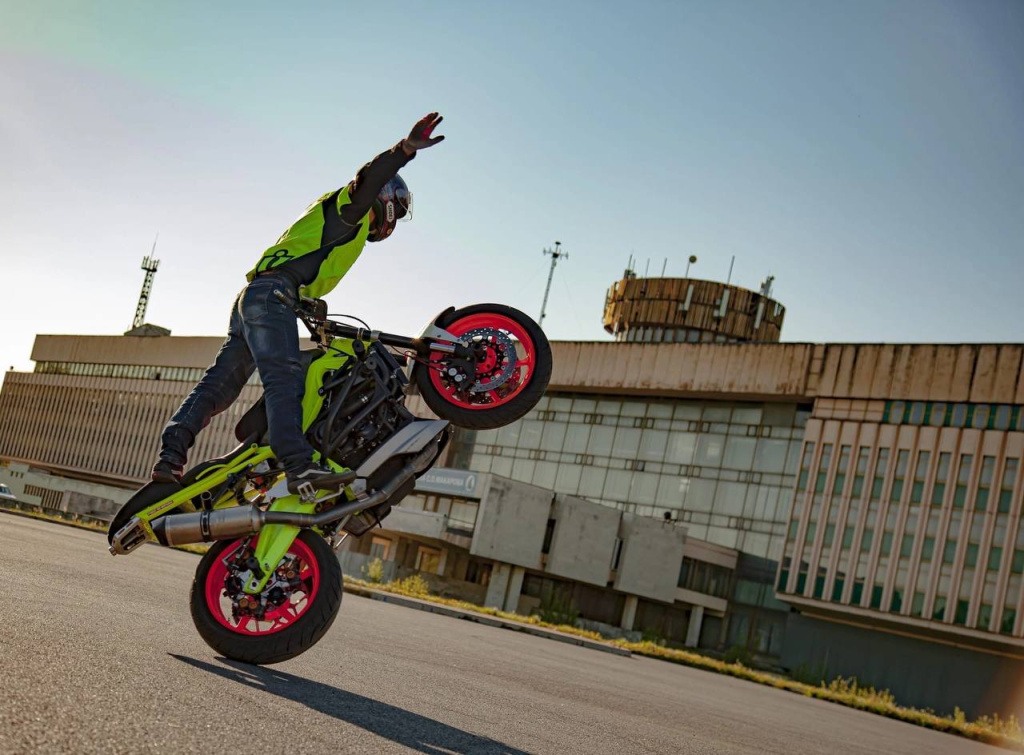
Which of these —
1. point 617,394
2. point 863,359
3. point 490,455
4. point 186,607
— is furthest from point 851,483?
point 186,607

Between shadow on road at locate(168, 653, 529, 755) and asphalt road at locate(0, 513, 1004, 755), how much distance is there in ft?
0.05

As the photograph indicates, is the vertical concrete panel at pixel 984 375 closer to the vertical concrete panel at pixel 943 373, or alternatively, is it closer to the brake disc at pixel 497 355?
the vertical concrete panel at pixel 943 373

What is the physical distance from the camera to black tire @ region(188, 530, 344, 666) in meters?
5.36

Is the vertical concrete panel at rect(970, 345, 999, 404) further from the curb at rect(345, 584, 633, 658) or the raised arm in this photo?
the raised arm

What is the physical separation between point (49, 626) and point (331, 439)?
64.5 inches

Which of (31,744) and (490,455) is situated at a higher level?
(490,455)

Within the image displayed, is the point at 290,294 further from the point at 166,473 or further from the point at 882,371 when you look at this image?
the point at 882,371

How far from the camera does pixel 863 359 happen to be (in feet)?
197

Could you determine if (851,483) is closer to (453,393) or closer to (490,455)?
(490,455)

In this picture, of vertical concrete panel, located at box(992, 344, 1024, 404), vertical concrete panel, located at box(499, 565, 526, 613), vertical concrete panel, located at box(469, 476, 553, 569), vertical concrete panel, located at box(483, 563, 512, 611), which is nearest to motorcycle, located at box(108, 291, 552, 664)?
vertical concrete panel, located at box(469, 476, 553, 569)

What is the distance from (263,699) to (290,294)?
2481 mm

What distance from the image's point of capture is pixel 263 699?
4.22m

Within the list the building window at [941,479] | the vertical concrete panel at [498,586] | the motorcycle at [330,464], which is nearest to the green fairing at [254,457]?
the motorcycle at [330,464]

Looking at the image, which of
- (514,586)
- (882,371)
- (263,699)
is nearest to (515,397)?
(263,699)
